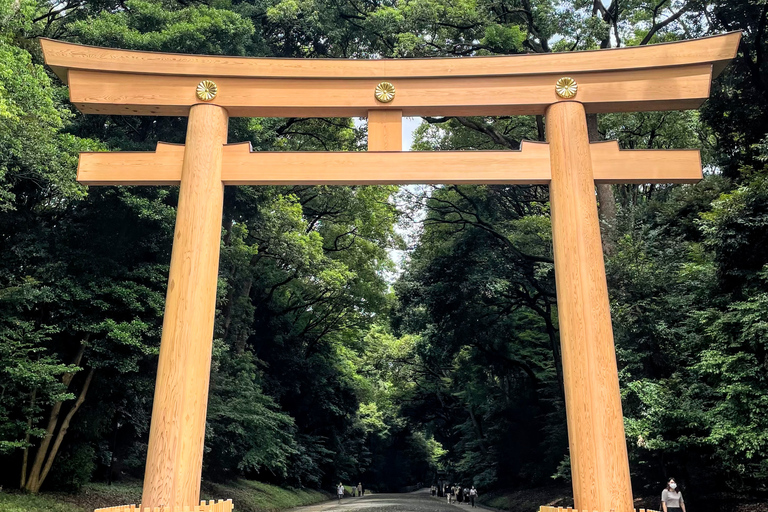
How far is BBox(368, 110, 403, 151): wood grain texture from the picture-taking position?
6.28 meters

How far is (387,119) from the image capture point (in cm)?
633

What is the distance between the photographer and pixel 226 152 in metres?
6.22

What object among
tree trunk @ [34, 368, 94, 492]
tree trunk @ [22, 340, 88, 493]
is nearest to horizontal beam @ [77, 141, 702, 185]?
tree trunk @ [22, 340, 88, 493]

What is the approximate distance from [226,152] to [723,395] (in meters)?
8.95

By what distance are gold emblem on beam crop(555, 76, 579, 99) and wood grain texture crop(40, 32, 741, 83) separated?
0.10 m

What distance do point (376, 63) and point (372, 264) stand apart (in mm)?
17549

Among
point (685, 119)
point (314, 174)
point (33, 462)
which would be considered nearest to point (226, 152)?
point (314, 174)

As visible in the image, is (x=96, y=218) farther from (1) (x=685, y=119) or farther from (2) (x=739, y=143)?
(1) (x=685, y=119)

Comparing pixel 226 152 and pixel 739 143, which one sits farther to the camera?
pixel 739 143

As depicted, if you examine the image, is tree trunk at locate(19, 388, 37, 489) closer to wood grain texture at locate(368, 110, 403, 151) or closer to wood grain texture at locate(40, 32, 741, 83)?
wood grain texture at locate(40, 32, 741, 83)

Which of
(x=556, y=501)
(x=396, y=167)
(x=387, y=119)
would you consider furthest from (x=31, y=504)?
(x=556, y=501)

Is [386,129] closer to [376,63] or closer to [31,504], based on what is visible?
[376,63]

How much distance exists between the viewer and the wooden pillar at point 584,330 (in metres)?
5.18

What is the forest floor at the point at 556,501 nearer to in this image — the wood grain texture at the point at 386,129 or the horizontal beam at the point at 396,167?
the horizontal beam at the point at 396,167
